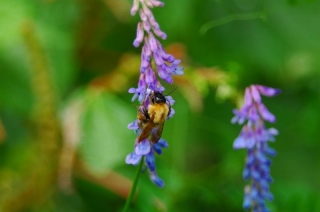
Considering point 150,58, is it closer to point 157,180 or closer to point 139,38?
point 139,38

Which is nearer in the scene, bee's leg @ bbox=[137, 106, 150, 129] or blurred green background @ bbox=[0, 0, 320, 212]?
bee's leg @ bbox=[137, 106, 150, 129]

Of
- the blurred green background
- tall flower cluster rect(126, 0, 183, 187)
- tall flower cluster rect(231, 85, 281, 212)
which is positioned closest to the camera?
tall flower cluster rect(126, 0, 183, 187)

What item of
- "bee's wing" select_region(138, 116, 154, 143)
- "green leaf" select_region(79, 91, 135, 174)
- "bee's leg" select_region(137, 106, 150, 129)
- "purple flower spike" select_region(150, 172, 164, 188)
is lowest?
"purple flower spike" select_region(150, 172, 164, 188)

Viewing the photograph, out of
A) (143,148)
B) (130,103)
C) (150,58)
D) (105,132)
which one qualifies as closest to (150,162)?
(143,148)

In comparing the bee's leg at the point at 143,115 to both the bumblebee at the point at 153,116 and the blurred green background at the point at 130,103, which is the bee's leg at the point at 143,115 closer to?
the bumblebee at the point at 153,116

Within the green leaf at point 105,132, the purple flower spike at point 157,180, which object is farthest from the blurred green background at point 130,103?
the purple flower spike at point 157,180

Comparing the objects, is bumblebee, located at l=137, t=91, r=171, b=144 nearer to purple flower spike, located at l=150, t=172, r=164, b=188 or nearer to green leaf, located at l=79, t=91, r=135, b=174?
purple flower spike, located at l=150, t=172, r=164, b=188

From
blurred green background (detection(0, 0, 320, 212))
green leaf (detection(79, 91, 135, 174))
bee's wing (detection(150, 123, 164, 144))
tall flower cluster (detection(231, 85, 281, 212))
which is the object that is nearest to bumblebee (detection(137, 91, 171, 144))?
bee's wing (detection(150, 123, 164, 144))
